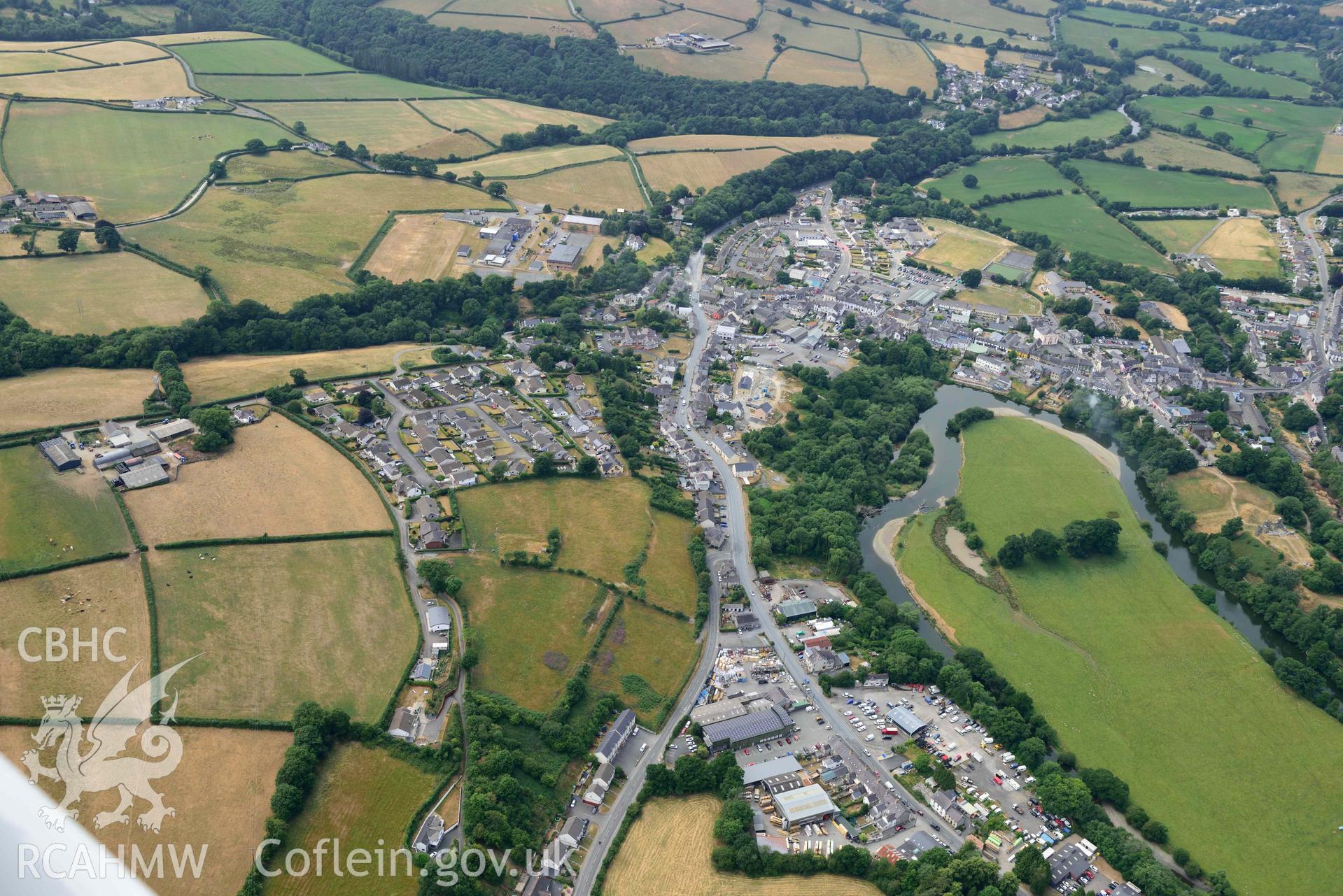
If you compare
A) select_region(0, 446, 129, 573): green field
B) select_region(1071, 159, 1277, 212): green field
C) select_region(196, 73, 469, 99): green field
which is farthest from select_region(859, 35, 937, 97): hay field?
select_region(0, 446, 129, 573): green field

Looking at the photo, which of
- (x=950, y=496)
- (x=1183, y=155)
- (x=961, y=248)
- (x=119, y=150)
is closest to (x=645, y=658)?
(x=950, y=496)

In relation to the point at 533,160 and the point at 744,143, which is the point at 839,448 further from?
the point at 744,143

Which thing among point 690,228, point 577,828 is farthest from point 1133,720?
point 690,228

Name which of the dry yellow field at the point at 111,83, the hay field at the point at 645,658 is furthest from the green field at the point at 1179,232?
the dry yellow field at the point at 111,83

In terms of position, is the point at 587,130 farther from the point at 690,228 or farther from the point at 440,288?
the point at 440,288

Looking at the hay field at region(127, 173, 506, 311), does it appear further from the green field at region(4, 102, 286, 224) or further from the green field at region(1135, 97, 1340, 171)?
the green field at region(1135, 97, 1340, 171)

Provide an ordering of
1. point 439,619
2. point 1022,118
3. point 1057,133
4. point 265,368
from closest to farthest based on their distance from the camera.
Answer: point 439,619
point 265,368
point 1057,133
point 1022,118
